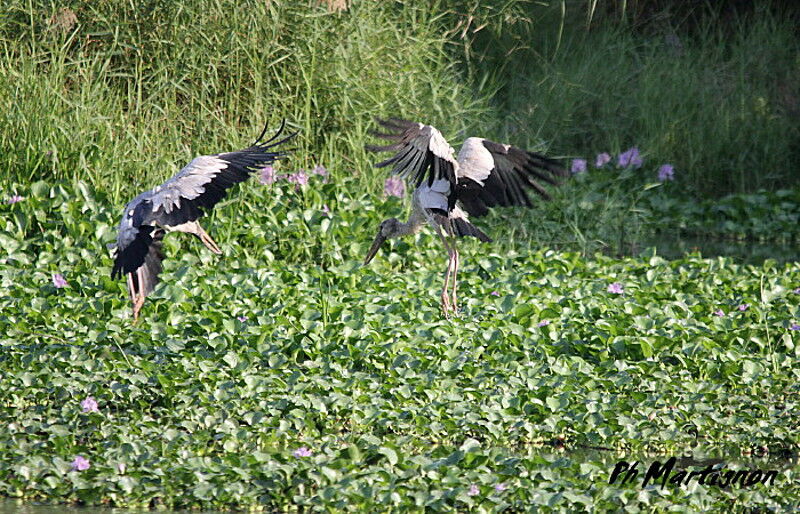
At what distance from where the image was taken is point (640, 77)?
1068cm

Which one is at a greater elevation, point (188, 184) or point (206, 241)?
point (188, 184)

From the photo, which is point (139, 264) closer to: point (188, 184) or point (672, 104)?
point (188, 184)

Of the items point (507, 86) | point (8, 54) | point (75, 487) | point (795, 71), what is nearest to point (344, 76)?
point (8, 54)

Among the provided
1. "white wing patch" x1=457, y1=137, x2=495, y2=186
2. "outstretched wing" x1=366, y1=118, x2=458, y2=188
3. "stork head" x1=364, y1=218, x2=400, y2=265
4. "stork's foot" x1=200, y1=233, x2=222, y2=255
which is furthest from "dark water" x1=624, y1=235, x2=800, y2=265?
"stork's foot" x1=200, y1=233, x2=222, y2=255

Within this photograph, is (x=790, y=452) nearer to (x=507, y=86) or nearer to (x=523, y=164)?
(x=523, y=164)

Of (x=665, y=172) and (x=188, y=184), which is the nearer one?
(x=188, y=184)

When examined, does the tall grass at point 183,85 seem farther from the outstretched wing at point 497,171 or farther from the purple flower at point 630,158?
the outstretched wing at point 497,171

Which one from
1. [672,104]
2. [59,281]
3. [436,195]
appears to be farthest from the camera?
[672,104]

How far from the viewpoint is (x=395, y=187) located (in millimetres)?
7629

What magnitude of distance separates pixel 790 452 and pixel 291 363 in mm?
1940

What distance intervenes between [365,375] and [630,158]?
5324 millimetres

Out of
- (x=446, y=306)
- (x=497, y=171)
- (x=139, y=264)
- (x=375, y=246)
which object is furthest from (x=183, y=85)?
(x=446, y=306)

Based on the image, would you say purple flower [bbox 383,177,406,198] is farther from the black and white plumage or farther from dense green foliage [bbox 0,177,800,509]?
the black and white plumage
